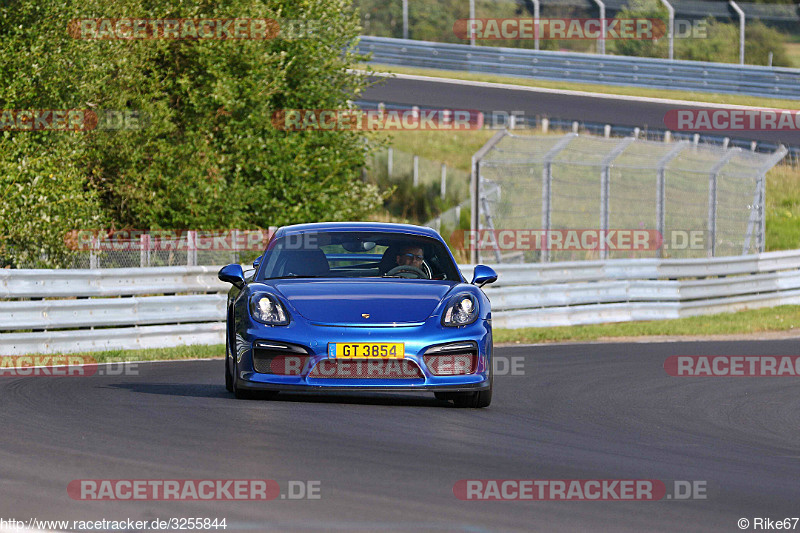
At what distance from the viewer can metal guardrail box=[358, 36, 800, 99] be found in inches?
1378

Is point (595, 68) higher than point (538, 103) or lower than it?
higher

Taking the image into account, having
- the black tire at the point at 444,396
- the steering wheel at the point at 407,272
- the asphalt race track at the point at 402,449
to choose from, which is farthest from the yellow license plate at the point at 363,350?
the steering wheel at the point at 407,272

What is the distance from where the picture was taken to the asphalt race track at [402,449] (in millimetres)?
5441

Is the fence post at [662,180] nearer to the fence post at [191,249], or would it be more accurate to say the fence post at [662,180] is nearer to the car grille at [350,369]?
the fence post at [191,249]

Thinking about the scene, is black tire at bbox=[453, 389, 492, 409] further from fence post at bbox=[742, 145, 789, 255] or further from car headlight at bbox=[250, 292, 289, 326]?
fence post at bbox=[742, 145, 789, 255]

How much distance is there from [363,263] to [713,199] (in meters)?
14.2

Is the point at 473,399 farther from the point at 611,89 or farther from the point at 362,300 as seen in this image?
the point at 611,89

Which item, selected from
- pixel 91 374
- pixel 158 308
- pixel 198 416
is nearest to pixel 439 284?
pixel 198 416

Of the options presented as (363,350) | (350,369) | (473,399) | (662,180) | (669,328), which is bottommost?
(669,328)

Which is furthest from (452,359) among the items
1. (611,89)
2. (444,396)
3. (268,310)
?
(611,89)

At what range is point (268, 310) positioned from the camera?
357 inches

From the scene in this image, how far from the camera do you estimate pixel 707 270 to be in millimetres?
22031


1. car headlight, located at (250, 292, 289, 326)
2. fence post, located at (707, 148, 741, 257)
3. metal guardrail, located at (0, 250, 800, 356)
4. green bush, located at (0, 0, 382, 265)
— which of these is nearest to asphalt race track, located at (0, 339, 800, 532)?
car headlight, located at (250, 292, 289, 326)

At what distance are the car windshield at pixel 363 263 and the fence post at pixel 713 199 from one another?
13.7m
